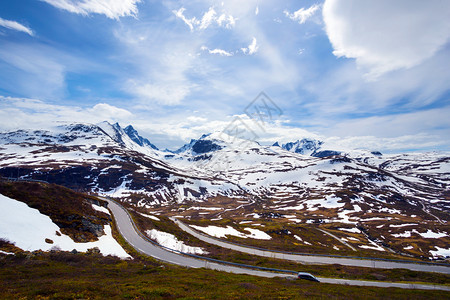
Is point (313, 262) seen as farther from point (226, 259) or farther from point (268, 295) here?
point (268, 295)

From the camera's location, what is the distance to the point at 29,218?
110 feet

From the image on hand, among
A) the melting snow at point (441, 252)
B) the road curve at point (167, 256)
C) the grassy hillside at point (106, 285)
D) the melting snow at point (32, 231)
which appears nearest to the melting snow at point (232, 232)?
the road curve at point (167, 256)

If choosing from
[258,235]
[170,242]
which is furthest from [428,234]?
[170,242]

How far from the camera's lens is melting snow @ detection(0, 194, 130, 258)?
93.7ft

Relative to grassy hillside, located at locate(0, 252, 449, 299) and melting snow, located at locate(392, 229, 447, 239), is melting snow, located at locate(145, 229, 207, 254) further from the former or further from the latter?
melting snow, located at locate(392, 229, 447, 239)

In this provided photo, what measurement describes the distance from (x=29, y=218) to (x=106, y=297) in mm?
28543

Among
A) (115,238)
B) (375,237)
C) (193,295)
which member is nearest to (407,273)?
(193,295)

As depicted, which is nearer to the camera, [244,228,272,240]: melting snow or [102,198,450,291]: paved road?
[102,198,450,291]: paved road

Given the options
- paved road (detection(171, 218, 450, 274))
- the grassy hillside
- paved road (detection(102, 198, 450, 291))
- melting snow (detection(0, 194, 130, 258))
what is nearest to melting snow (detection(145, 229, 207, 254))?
paved road (detection(102, 198, 450, 291))

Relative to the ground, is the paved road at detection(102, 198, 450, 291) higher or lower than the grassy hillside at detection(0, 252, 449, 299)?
lower

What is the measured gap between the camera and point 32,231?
31.4m

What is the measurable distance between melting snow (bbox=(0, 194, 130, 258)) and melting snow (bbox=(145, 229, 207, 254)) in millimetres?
13410

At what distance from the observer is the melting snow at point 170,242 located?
49.6 metres

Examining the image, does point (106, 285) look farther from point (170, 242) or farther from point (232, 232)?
point (232, 232)
